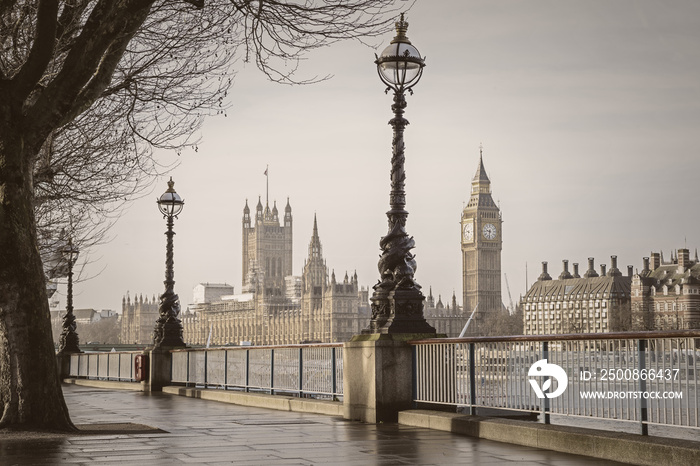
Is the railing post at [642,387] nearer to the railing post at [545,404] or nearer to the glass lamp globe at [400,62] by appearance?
the railing post at [545,404]

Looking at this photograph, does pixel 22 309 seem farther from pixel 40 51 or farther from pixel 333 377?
pixel 333 377

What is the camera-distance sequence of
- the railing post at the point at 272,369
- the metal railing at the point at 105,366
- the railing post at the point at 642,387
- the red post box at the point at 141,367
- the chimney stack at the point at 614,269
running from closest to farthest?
the railing post at the point at 642,387
the railing post at the point at 272,369
the red post box at the point at 141,367
the metal railing at the point at 105,366
the chimney stack at the point at 614,269

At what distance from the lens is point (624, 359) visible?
945 centimetres

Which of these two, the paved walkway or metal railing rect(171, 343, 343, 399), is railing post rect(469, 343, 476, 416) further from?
metal railing rect(171, 343, 343, 399)

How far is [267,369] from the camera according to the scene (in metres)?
19.3

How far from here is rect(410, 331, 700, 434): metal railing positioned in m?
8.77

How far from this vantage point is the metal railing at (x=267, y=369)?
16.1 metres

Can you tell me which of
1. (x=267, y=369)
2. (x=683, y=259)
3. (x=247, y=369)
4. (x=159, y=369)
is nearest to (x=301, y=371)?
(x=267, y=369)

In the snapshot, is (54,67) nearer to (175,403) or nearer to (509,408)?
(175,403)

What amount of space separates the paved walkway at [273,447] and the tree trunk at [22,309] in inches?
29.1

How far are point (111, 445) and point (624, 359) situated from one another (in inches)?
194

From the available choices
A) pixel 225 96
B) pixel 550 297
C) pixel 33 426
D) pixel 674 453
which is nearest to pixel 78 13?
pixel 225 96

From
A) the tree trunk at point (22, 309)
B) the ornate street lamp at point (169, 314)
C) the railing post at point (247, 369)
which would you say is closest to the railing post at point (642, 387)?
the tree trunk at point (22, 309)

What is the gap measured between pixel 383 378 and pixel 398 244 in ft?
5.87
